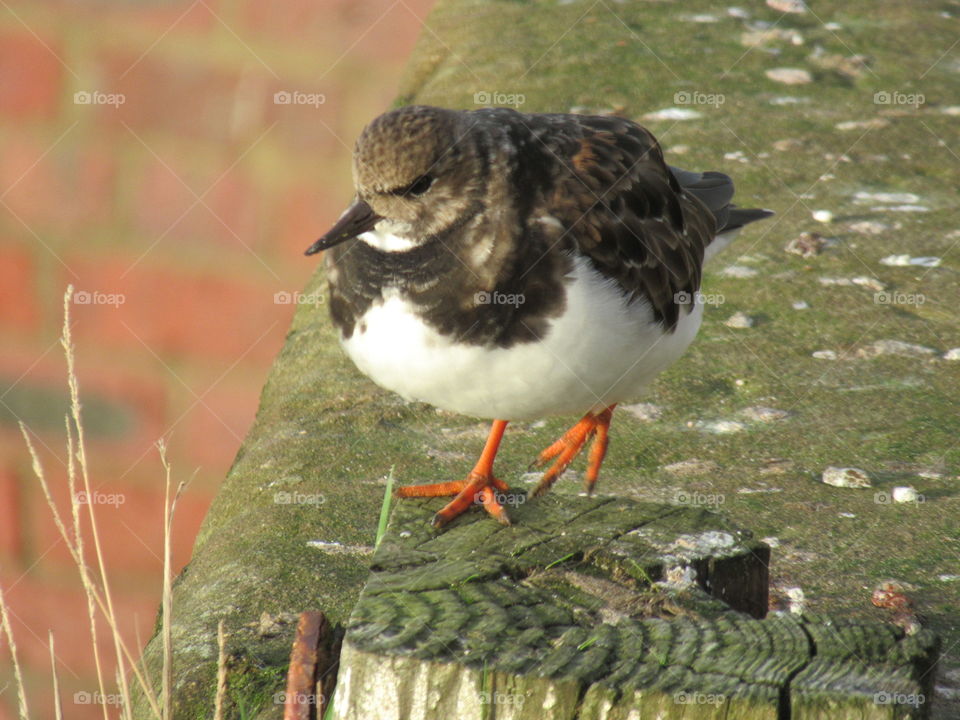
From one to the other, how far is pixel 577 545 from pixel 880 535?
1.09 meters

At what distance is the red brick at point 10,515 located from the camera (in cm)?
380

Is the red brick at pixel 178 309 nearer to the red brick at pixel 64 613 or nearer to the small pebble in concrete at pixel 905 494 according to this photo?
→ the red brick at pixel 64 613

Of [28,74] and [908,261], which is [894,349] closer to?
[908,261]

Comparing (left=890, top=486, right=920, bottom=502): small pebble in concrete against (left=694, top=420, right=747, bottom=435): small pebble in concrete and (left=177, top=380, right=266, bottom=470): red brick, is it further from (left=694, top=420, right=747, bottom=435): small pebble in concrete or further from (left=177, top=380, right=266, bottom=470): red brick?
(left=177, top=380, right=266, bottom=470): red brick

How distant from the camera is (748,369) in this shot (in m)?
3.01

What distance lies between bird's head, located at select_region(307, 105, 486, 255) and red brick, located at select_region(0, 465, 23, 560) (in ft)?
7.29

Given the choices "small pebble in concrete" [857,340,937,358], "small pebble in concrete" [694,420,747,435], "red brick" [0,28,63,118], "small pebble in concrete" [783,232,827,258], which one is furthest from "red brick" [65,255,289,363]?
"small pebble in concrete" [857,340,937,358]

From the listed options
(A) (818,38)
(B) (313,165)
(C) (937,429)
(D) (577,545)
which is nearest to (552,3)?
(A) (818,38)

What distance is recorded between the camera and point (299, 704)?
142 cm

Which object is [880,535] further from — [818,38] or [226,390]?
[818,38]

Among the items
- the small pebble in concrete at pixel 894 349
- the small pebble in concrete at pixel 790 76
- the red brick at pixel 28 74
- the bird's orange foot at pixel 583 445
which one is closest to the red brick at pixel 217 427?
the red brick at pixel 28 74

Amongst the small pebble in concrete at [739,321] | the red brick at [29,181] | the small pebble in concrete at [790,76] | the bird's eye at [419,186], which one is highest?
the bird's eye at [419,186]

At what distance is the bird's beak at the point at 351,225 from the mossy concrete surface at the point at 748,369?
60cm

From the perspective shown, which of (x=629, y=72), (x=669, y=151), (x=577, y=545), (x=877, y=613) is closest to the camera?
(x=577, y=545)
